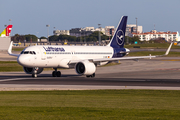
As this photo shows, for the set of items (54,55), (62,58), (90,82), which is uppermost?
(54,55)

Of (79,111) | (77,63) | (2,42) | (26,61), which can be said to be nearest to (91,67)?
(77,63)

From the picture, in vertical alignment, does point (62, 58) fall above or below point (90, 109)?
above

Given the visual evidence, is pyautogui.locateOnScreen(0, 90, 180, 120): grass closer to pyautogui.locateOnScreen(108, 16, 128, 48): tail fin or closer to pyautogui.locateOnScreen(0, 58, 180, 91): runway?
pyautogui.locateOnScreen(0, 58, 180, 91): runway

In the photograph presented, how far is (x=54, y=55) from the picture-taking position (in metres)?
44.6

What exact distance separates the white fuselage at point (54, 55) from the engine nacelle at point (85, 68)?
2.33m

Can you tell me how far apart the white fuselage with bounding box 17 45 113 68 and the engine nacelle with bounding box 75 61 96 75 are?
7.65 feet

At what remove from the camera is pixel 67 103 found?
20.3m

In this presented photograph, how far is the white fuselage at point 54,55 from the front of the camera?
139 feet

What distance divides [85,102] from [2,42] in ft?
556

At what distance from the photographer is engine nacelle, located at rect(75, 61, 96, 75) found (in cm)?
4359

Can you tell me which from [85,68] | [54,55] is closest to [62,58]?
[54,55]

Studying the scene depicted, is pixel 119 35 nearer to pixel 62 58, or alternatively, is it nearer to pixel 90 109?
pixel 62 58

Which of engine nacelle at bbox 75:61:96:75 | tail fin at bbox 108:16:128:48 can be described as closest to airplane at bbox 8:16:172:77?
engine nacelle at bbox 75:61:96:75

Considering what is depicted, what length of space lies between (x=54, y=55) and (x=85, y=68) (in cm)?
455
